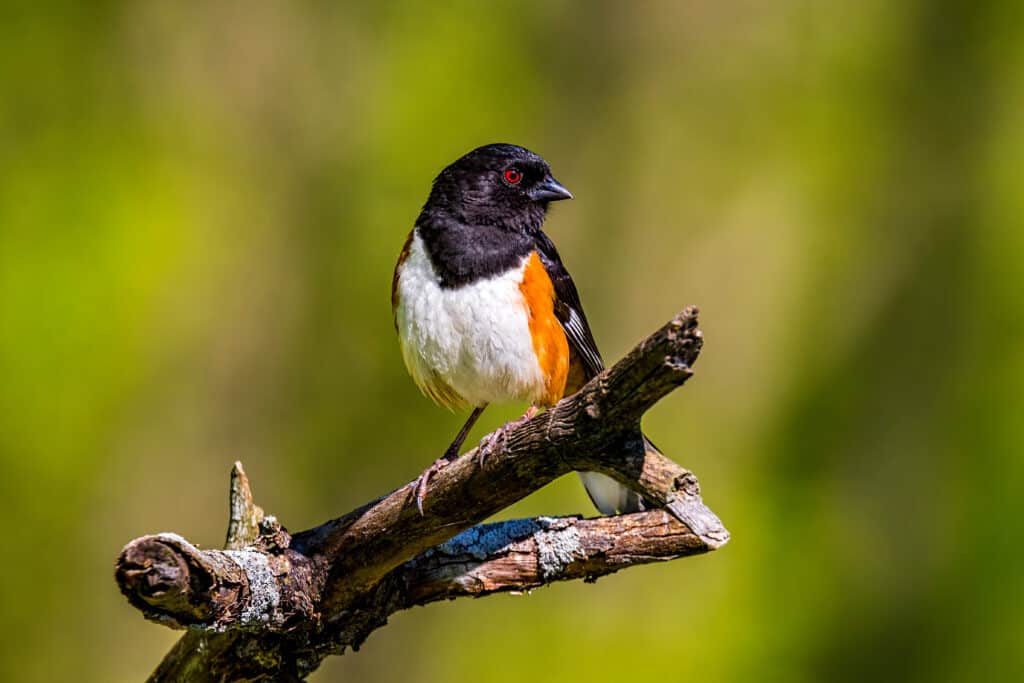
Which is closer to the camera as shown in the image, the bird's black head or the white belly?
the white belly

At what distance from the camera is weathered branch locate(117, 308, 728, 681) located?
2734 millimetres

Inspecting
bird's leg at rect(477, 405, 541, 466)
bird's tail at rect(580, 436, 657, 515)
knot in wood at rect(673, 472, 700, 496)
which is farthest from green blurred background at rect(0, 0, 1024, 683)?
knot in wood at rect(673, 472, 700, 496)

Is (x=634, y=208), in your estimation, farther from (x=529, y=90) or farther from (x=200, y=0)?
(x=200, y=0)

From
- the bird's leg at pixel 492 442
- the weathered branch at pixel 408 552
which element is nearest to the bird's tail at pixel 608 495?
the weathered branch at pixel 408 552

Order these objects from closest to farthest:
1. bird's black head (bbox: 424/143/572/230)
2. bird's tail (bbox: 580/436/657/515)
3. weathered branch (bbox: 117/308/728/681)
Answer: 1. weathered branch (bbox: 117/308/728/681)
2. bird's tail (bbox: 580/436/657/515)
3. bird's black head (bbox: 424/143/572/230)

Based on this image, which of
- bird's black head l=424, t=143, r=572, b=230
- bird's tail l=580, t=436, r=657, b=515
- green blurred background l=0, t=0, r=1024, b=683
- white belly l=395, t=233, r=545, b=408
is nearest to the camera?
white belly l=395, t=233, r=545, b=408

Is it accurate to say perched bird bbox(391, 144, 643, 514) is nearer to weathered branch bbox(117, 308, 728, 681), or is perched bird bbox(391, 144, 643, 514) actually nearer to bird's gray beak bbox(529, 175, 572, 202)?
bird's gray beak bbox(529, 175, 572, 202)

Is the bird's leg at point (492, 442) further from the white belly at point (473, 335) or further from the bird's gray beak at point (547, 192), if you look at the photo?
the bird's gray beak at point (547, 192)

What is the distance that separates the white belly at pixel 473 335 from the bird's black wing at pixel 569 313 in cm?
21

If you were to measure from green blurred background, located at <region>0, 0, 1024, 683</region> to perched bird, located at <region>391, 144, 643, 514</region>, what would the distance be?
2693 millimetres

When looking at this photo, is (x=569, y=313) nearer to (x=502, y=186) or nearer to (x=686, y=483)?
(x=502, y=186)

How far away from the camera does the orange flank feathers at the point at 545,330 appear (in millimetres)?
4055

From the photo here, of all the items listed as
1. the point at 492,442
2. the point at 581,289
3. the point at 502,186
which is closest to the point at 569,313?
the point at 502,186

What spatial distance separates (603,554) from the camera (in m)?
3.41
